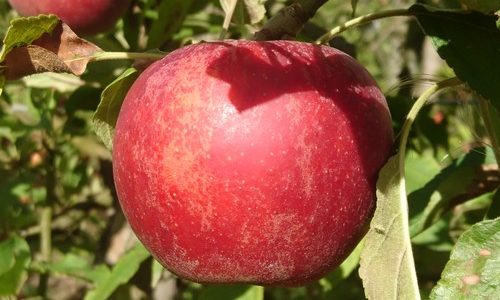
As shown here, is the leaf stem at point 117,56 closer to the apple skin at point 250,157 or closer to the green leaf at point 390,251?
the apple skin at point 250,157

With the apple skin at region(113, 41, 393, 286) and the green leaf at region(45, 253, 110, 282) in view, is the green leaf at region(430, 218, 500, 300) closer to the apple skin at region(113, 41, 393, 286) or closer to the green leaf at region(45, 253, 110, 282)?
the apple skin at region(113, 41, 393, 286)

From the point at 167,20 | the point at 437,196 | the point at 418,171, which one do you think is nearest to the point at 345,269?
the point at 418,171

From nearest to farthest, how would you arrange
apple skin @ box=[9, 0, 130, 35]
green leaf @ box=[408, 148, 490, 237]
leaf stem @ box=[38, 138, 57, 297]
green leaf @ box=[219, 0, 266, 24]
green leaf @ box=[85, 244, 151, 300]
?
green leaf @ box=[219, 0, 266, 24]
green leaf @ box=[408, 148, 490, 237]
green leaf @ box=[85, 244, 151, 300]
apple skin @ box=[9, 0, 130, 35]
leaf stem @ box=[38, 138, 57, 297]

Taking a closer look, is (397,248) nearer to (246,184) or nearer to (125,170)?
(246,184)

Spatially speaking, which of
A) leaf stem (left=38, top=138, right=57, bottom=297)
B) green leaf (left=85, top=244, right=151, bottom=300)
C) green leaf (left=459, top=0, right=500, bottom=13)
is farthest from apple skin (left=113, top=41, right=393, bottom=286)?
leaf stem (left=38, top=138, right=57, bottom=297)

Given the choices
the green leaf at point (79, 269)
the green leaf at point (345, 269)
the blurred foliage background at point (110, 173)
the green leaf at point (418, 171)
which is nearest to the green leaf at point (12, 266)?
the blurred foliage background at point (110, 173)

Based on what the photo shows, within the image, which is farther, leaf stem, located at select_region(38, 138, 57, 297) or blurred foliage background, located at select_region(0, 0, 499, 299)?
leaf stem, located at select_region(38, 138, 57, 297)
